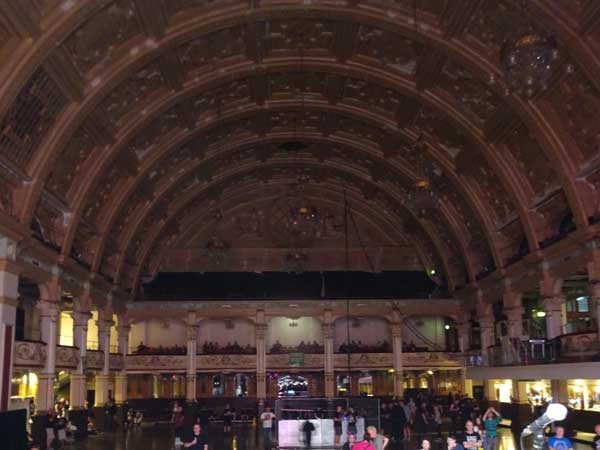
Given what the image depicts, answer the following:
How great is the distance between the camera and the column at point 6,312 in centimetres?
2042

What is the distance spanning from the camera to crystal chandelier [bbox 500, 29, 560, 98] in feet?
41.4

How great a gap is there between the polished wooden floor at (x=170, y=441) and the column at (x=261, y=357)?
594 centimetres

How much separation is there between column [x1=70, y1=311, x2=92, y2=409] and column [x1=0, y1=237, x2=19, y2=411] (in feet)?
25.6

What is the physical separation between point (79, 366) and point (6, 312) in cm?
883

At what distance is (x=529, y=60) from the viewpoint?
12.6 metres

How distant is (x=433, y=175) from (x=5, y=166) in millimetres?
19445

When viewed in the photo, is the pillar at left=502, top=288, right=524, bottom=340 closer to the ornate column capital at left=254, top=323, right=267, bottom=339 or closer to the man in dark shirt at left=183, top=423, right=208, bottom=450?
the ornate column capital at left=254, top=323, right=267, bottom=339

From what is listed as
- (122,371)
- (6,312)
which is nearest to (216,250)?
(122,371)

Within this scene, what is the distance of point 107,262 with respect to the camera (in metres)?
33.5

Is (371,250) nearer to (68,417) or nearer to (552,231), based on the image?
(552,231)

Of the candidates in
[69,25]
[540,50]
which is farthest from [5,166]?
[540,50]

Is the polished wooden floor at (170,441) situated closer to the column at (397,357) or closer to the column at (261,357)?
the column at (261,357)

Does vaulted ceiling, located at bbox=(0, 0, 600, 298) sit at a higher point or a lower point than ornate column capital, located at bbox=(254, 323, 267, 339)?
higher

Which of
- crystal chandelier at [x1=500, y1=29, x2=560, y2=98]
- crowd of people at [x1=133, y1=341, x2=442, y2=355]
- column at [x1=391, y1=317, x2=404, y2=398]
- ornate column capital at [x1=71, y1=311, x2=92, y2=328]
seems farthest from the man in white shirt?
crystal chandelier at [x1=500, y1=29, x2=560, y2=98]
